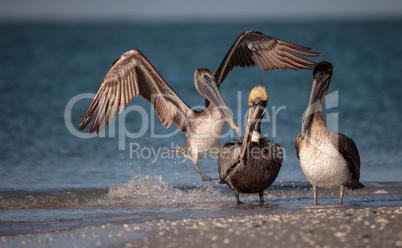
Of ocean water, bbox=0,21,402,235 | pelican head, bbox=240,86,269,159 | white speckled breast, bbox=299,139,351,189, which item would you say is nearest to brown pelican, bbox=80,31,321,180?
ocean water, bbox=0,21,402,235

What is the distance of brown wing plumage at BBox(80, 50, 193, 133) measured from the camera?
7.25m

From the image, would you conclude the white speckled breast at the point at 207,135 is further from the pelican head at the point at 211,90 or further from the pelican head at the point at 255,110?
the pelican head at the point at 255,110

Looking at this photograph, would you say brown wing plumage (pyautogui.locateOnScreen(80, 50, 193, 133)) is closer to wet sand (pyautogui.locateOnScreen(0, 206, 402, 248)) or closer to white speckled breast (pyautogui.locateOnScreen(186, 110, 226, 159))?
white speckled breast (pyautogui.locateOnScreen(186, 110, 226, 159))

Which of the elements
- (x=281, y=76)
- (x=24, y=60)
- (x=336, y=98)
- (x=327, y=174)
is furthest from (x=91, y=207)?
(x=24, y=60)

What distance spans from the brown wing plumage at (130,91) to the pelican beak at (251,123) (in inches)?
69.7

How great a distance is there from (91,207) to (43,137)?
5053 mm

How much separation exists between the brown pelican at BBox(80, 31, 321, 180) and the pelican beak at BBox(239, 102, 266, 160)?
38.4 inches

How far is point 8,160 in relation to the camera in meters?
9.06

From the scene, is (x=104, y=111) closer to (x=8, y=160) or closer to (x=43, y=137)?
(x=8, y=160)

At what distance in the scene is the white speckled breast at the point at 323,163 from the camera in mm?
5410

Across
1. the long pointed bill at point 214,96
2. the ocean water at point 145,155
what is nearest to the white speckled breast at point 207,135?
the long pointed bill at point 214,96

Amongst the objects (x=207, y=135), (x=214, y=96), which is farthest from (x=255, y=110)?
(x=207, y=135)

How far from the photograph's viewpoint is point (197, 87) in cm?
726

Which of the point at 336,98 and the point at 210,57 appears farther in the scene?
the point at 210,57
